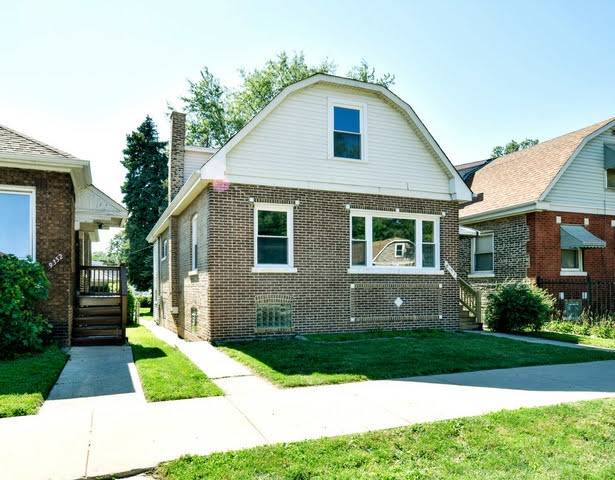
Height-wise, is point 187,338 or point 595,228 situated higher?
point 595,228

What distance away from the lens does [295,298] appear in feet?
38.7

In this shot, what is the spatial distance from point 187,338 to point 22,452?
10157mm

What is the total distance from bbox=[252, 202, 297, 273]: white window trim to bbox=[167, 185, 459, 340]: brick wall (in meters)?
0.11

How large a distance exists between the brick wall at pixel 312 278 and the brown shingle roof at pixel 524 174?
4562 millimetres

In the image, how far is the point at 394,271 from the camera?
13008 millimetres

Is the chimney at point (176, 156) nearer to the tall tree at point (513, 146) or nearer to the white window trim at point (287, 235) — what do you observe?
the white window trim at point (287, 235)

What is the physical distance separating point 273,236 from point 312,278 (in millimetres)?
1440

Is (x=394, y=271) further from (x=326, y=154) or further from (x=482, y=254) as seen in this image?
(x=482, y=254)

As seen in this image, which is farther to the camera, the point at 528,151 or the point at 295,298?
the point at 528,151

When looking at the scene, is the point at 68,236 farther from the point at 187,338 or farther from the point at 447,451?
the point at 447,451

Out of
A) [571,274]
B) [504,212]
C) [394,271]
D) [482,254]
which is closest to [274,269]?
[394,271]

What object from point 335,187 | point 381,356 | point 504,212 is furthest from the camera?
point 504,212

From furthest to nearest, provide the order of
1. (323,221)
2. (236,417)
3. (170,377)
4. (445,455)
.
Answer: (323,221) < (170,377) < (236,417) < (445,455)

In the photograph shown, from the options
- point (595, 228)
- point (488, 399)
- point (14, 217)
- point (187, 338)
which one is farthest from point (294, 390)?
point (595, 228)
